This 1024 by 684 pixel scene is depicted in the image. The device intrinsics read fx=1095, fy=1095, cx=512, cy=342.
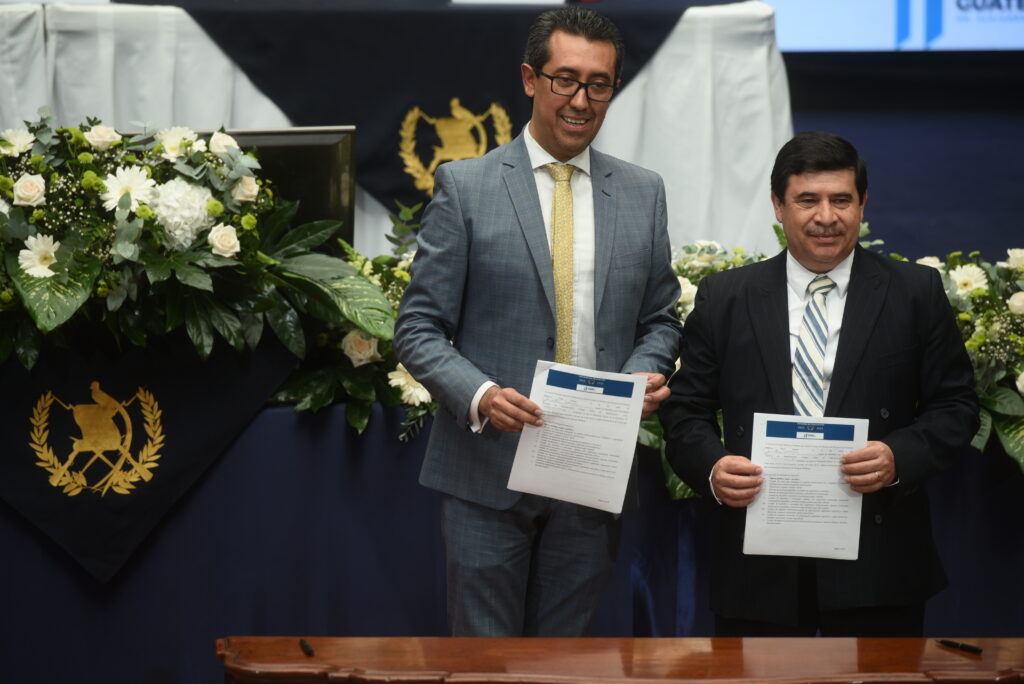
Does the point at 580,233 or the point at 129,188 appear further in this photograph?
the point at 129,188

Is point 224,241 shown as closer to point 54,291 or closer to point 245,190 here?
point 245,190

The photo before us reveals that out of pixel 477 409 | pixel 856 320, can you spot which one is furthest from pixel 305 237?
pixel 856 320

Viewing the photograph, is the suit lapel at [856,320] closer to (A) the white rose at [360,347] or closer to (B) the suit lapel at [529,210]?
(B) the suit lapel at [529,210]

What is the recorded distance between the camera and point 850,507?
186cm

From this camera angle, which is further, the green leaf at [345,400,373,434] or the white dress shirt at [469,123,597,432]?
the green leaf at [345,400,373,434]

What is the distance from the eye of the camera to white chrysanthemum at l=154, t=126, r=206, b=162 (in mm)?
2574

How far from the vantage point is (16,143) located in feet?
8.35

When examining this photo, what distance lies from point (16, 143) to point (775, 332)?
178 cm

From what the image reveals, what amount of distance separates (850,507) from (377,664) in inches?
34.5

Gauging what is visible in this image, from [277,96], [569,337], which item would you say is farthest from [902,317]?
[277,96]

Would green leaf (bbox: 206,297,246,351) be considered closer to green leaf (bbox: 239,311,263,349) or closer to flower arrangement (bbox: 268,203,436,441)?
green leaf (bbox: 239,311,263,349)

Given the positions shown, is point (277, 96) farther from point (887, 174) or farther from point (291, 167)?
point (887, 174)

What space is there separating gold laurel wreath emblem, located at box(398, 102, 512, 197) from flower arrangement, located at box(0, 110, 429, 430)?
3.81 feet

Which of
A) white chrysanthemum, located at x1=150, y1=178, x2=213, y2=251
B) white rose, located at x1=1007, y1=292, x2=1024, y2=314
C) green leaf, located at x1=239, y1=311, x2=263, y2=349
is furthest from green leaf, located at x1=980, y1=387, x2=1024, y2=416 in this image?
white chrysanthemum, located at x1=150, y1=178, x2=213, y2=251
